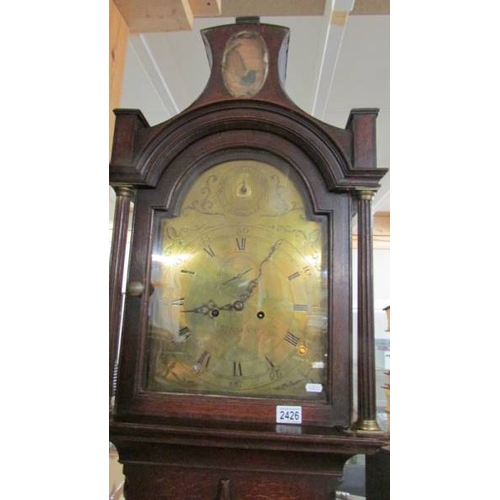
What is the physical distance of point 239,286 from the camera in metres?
0.74

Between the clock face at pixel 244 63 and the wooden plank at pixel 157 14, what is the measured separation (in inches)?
8.2

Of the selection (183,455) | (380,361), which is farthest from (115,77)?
(380,361)

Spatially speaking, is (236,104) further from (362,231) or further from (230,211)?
(362,231)

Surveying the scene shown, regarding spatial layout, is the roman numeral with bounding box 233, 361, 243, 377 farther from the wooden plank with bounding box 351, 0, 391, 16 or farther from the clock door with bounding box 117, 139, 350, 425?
the wooden plank with bounding box 351, 0, 391, 16

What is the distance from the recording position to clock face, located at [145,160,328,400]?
71 centimetres

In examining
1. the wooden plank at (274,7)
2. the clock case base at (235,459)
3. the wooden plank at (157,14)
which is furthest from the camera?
the wooden plank at (274,7)

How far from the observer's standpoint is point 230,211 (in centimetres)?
77

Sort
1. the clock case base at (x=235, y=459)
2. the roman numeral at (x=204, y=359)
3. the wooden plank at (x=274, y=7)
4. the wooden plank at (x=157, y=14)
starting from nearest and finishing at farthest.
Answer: the clock case base at (x=235, y=459) → the roman numeral at (x=204, y=359) → the wooden plank at (x=157, y=14) → the wooden plank at (x=274, y=7)

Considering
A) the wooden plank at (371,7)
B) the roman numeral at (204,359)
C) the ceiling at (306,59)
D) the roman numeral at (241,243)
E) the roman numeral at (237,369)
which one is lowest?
the roman numeral at (237,369)

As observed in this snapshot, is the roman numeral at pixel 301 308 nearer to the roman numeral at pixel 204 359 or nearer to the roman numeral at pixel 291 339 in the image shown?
the roman numeral at pixel 291 339

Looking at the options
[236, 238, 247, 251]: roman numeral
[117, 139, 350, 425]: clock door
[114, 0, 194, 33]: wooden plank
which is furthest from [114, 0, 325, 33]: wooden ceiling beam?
[236, 238, 247, 251]: roman numeral

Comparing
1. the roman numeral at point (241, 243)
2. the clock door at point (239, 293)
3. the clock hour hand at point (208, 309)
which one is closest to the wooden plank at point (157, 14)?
the clock door at point (239, 293)

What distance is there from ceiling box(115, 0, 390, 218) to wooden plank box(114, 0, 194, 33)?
0.06 ft

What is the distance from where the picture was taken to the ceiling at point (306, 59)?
106 centimetres
